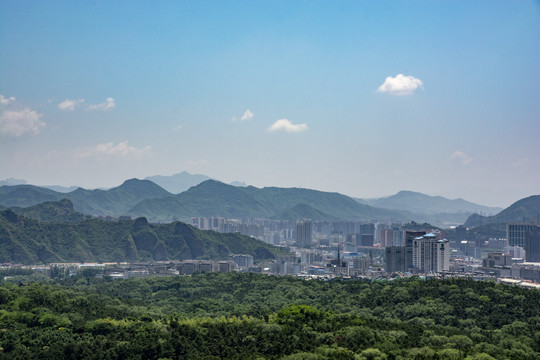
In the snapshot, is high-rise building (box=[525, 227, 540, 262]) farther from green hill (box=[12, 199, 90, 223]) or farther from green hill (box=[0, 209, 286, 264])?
green hill (box=[12, 199, 90, 223])

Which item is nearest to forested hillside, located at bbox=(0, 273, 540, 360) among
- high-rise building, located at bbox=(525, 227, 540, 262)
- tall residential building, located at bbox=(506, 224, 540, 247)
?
high-rise building, located at bbox=(525, 227, 540, 262)

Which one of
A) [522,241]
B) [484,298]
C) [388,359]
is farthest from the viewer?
[522,241]

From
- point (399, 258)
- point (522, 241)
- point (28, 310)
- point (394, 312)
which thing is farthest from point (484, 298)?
point (522, 241)

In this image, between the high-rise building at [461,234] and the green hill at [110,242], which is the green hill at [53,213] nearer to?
the green hill at [110,242]

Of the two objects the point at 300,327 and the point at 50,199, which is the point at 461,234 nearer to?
the point at 300,327

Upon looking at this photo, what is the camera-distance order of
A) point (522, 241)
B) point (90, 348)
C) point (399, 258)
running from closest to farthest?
point (90, 348)
point (399, 258)
point (522, 241)

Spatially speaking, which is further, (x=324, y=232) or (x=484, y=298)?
(x=324, y=232)

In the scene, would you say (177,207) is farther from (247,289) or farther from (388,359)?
(388,359)
